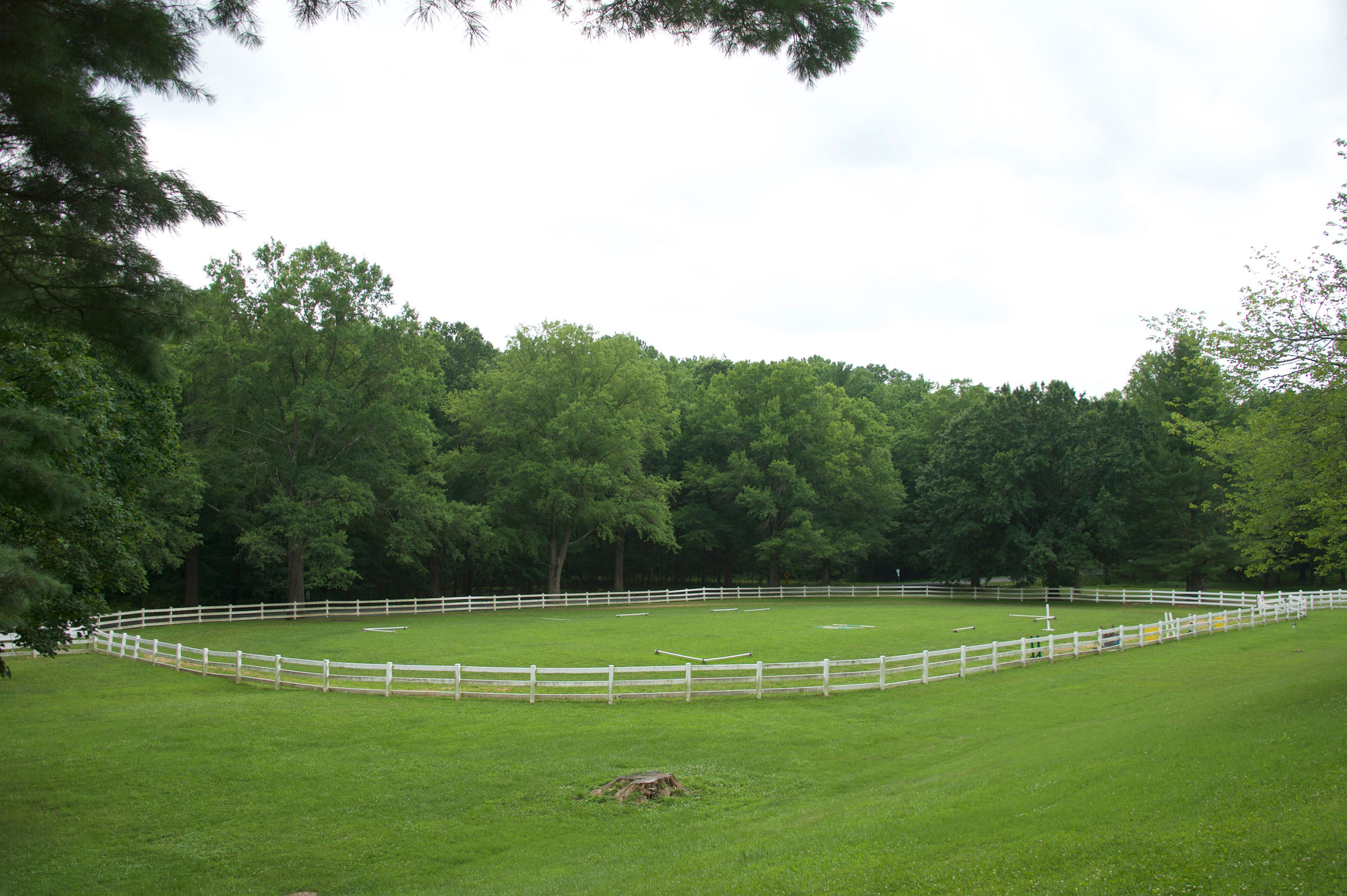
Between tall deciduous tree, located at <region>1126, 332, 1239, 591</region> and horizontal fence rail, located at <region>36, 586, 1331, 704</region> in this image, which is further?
tall deciduous tree, located at <region>1126, 332, 1239, 591</region>

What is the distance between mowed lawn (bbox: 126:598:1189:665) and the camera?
77.5 feet

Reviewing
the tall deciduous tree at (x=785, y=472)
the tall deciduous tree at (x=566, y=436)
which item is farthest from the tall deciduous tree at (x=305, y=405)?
the tall deciduous tree at (x=785, y=472)

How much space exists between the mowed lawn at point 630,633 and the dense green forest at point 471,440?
18.6ft

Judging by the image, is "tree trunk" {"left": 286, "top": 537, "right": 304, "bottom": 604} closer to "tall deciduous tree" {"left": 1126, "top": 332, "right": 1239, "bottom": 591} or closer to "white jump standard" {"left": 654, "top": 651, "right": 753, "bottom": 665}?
"white jump standard" {"left": 654, "top": 651, "right": 753, "bottom": 665}

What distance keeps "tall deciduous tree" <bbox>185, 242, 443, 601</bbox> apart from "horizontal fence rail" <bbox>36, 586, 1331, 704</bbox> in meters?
12.1

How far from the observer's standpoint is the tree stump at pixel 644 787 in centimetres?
1062

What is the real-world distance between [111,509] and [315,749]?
517cm

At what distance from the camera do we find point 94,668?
21516mm

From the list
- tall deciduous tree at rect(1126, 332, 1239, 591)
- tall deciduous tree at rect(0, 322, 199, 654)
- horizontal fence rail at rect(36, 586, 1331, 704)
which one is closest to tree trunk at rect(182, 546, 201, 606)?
horizontal fence rail at rect(36, 586, 1331, 704)

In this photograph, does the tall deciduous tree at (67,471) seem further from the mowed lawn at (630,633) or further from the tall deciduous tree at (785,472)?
the tall deciduous tree at (785,472)

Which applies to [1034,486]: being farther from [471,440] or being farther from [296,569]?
[296,569]

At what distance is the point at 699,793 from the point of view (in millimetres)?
10898

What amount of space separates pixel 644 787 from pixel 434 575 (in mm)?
43011

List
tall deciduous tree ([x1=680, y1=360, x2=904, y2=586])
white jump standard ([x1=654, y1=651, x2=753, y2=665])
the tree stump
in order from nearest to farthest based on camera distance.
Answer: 1. the tree stump
2. white jump standard ([x1=654, y1=651, x2=753, y2=665])
3. tall deciduous tree ([x1=680, y1=360, x2=904, y2=586])
